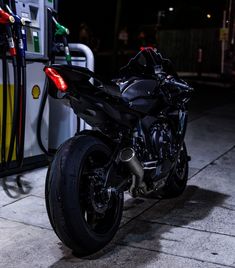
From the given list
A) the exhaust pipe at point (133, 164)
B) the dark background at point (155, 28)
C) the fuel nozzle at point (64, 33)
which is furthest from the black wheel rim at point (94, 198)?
the dark background at point (155, 28)

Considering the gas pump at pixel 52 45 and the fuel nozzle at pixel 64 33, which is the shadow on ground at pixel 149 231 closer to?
the gas pump at pixel 52 45

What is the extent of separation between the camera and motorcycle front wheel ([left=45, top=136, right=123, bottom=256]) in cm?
345

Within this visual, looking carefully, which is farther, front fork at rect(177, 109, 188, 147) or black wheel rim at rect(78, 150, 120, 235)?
front fork at rect(177, 109, 188, 147)

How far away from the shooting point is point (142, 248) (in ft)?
12.6

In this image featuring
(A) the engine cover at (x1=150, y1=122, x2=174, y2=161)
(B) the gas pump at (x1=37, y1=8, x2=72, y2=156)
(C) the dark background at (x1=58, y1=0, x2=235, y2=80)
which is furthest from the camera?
(C) the dark background at (x1=58, y1=0, x2=235, y2=80)

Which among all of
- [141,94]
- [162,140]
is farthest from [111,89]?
[162,140]

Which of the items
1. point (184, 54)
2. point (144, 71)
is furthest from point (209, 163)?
point (184, 54)

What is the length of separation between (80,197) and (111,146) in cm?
54

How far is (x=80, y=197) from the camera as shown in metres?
3.62

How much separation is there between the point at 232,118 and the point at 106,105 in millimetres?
6480

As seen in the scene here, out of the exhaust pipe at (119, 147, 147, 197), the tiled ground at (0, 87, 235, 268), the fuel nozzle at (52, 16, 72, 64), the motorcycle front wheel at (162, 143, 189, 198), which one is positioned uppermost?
the fuel nozzle at (52, 16, 72, 64)

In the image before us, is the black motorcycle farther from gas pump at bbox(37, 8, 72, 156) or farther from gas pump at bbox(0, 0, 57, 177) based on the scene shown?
gas pump at bbox(37, 8, 72, 156)

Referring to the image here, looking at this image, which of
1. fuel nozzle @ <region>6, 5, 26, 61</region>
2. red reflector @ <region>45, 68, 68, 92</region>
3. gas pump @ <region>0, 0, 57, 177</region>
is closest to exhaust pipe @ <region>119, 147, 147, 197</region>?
red reflector @ <region>45, 68, 68, 92</region>

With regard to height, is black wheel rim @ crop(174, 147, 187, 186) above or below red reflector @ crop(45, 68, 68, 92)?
below
